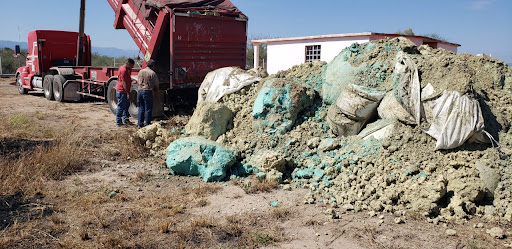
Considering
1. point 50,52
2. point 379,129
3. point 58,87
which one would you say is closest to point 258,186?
point 379,129

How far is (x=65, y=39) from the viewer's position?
13.7 metres

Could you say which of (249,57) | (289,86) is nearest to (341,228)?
(289,86)

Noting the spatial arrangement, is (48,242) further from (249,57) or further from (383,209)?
(249,57)

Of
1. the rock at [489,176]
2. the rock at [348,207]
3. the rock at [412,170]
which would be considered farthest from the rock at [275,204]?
the rock at [489,176]

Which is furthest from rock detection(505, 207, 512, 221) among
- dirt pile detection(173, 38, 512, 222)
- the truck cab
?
the truck cab

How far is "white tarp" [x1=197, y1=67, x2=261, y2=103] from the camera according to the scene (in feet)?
23.9

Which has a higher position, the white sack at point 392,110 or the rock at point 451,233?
the white sack at point 392,110

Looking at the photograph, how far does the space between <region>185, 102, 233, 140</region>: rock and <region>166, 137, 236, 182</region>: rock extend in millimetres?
841

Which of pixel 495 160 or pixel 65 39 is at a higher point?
pixel 65 39

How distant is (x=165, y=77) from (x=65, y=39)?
6153 millimetres

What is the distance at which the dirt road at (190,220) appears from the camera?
3668mm

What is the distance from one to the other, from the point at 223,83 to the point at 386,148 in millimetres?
3497

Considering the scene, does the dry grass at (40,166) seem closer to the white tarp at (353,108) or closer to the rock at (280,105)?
the rock at (280,105)

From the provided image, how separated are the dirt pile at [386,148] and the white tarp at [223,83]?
382 millimetres
